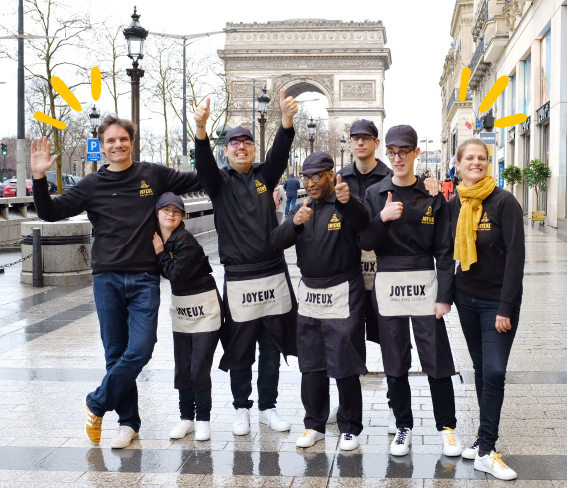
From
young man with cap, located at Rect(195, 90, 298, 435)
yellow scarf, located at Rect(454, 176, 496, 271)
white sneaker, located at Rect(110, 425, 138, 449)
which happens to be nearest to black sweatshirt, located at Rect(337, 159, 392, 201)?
young man with cap, located at Rect(195, 90, 298, 435)

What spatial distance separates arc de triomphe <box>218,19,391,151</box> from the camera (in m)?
82.4

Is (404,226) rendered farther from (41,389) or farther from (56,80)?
(41,389)

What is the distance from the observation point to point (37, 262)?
44.8 ft

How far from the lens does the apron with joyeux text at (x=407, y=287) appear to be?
17.5ft

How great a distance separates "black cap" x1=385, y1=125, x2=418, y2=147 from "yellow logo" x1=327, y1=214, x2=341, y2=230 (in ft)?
1.83

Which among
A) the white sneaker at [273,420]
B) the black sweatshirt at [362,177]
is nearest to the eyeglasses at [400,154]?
the black sweatshirt at [362,177]

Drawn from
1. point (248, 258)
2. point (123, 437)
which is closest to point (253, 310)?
point (248, 258)

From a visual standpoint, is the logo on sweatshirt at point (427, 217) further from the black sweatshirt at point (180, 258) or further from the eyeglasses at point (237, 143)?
the black sweatshirt at point (180, 258)

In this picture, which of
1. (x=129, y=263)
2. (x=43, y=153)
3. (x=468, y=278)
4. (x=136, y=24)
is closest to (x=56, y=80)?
(x=43, y=153)

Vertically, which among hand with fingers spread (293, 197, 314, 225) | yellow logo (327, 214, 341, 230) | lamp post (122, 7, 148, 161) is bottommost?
yellow logo (327, 214, 341, 230)

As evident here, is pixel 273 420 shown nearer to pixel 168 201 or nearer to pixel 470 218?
pixel 168 201

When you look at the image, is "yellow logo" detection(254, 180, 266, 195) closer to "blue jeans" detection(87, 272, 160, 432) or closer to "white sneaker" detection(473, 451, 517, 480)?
"blue jeans" detection(87, 272, 160, 432)

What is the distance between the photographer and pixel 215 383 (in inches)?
285

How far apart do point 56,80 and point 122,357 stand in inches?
75.1
